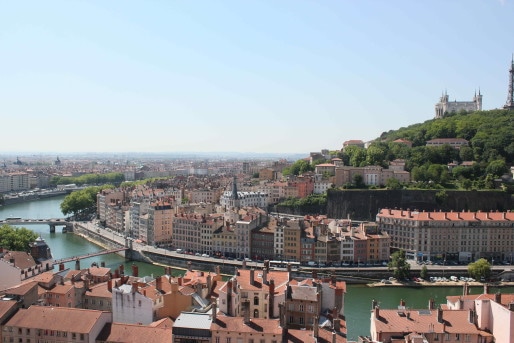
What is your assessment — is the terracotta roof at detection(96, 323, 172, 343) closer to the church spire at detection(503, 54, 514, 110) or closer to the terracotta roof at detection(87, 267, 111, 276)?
the terracotta roof at detection(87, 267, 111, 276)

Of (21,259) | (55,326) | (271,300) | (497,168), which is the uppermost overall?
(497,168)

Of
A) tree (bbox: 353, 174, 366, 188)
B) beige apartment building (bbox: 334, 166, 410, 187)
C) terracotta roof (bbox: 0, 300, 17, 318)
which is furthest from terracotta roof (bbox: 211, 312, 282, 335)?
beige apartment building (bbox: 334, 166, 410, 187)

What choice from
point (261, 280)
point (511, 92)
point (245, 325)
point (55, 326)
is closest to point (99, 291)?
point (55, 326)

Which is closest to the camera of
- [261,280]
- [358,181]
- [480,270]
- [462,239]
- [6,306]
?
[6,306]

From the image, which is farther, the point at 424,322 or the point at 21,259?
the point at 21,259

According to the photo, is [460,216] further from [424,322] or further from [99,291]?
[99,291]

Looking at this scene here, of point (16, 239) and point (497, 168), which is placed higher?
point (497, 168)

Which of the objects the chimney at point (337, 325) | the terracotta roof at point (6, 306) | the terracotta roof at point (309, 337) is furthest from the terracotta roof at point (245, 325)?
the terracotta roof at point (6, 306)
